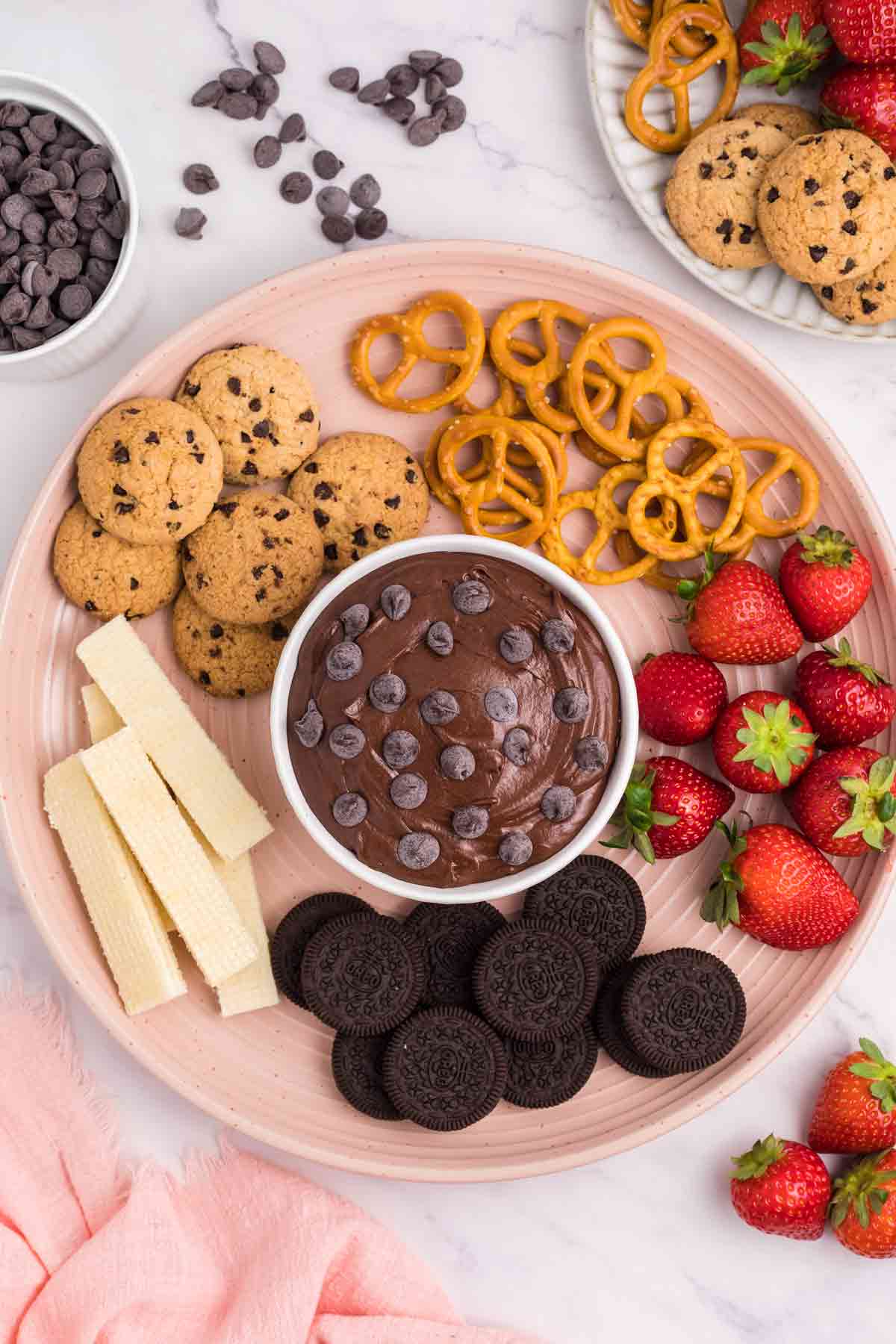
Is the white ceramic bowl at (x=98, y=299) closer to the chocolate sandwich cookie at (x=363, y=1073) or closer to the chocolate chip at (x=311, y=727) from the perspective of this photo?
the chocolate chip at (x=311, y=727)

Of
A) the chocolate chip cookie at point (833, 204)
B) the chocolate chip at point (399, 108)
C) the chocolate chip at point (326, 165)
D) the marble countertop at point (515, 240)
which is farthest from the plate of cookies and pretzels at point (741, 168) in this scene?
the chocolate chip at point (326, 165)

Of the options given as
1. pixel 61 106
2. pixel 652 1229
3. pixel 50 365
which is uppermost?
pixel 61 106

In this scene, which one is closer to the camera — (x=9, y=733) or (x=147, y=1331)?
(x=9, y=733)

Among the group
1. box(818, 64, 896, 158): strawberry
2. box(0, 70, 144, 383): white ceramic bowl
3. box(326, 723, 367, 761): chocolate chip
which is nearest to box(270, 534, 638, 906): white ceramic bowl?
box(326, 723, 367, 761): chocolate chip

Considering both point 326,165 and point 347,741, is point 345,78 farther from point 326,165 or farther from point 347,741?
point 347,741

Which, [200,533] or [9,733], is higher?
[200,533]

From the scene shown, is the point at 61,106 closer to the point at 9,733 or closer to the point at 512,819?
the point at 9,733

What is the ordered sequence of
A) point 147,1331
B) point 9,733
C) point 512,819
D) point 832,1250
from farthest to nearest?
point 832,1250 → point 147,1331 → point 9,733 → point 512,819

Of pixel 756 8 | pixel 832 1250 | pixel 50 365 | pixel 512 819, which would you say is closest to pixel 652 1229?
pixel 832 1250
